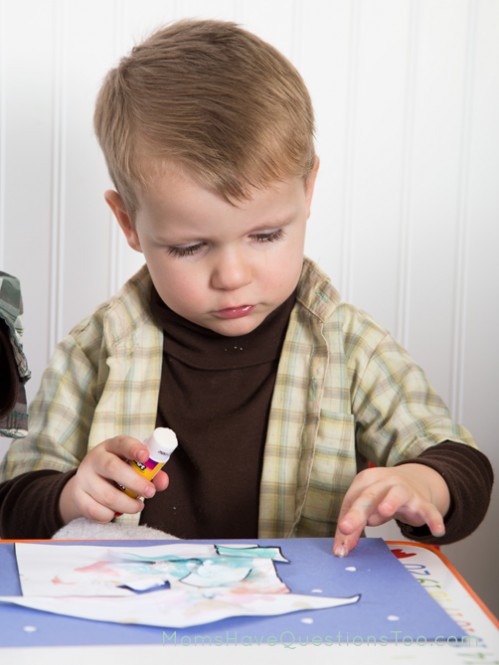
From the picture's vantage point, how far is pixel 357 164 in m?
1.42

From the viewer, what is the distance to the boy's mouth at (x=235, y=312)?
985 millimetres

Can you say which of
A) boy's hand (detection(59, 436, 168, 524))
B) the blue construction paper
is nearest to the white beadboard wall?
boy's hand (detection(59, 436, 168, 524))

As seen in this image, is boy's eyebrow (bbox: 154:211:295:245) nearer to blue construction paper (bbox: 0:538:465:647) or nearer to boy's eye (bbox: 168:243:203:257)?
boy's eye (bbox: 168:243:203:257)

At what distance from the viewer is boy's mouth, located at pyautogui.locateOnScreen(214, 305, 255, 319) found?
0.99m

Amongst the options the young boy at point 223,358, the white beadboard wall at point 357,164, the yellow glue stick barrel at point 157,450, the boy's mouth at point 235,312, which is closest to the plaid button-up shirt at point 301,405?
the young boy at point 223,358

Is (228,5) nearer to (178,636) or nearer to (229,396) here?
(229,396)

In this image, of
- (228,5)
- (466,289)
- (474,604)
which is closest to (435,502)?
(474,604)

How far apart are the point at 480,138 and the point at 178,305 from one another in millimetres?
647

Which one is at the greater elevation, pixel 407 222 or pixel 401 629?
pixel 407 222

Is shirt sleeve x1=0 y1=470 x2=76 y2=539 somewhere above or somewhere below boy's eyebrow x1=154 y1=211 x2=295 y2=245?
below

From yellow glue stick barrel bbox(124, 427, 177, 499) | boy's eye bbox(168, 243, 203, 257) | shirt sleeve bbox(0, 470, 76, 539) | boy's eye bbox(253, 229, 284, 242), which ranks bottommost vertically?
shirt sleeve bbox(0, 470, 76, 539)

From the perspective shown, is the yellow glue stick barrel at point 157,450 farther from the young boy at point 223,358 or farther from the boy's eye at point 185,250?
the boy's eye at point 185,250

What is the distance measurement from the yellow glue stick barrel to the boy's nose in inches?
7.8

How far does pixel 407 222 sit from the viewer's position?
1438 millimetres
